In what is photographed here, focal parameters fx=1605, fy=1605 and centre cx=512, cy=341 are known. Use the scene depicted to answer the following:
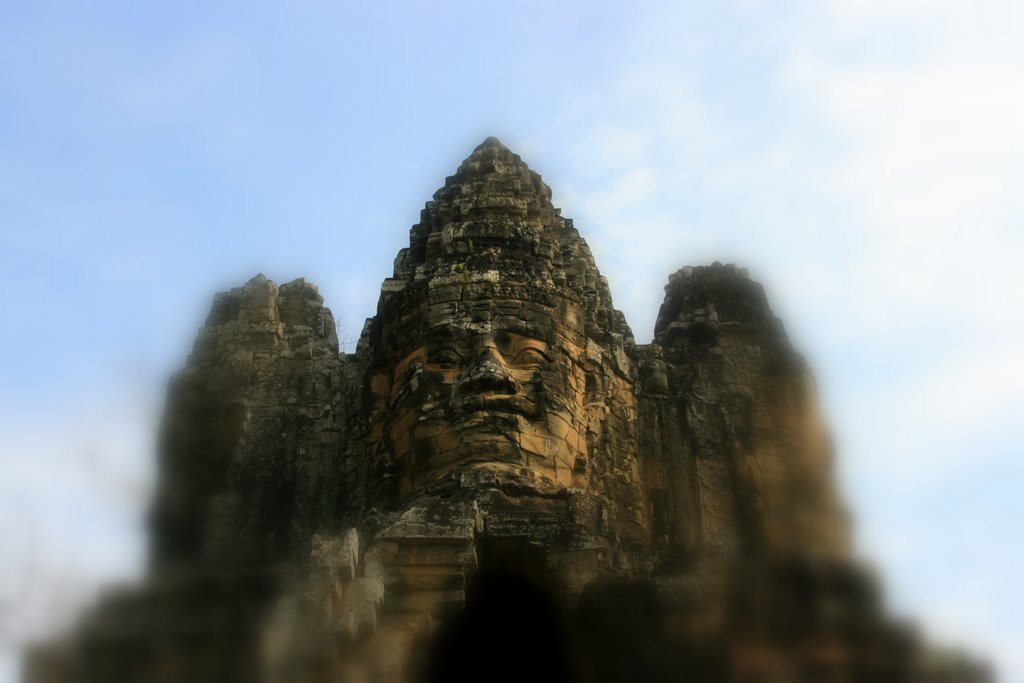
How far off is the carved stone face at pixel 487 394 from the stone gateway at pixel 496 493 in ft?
0.09

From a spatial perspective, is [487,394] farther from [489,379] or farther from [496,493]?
[496,493]

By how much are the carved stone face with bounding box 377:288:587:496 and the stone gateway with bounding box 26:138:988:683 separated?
3cm

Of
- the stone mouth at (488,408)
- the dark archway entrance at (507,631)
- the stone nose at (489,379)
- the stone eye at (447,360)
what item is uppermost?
the stone eye at (447,360)

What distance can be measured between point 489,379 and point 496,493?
1401 millimetres

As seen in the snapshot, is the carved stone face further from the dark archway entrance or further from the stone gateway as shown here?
the dark archway entrance

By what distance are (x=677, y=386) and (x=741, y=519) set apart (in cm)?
195

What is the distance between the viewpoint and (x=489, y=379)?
659 inches

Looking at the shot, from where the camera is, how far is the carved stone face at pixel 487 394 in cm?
1653

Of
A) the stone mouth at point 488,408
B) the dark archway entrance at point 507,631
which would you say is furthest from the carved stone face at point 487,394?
the dark archway entrance at point 507,631

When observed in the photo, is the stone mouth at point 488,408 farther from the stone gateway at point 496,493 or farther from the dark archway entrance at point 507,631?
the dark archway entrance at point 507,631

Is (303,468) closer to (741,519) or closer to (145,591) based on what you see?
(145,591)

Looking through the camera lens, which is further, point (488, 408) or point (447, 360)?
point (447, 360)

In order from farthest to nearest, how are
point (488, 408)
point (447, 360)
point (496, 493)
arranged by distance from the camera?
point (447, 360)
point (488, 408)
point (496, 493)

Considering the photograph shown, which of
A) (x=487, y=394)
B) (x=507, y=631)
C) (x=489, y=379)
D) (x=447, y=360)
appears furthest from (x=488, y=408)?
(x=507, y=631)
